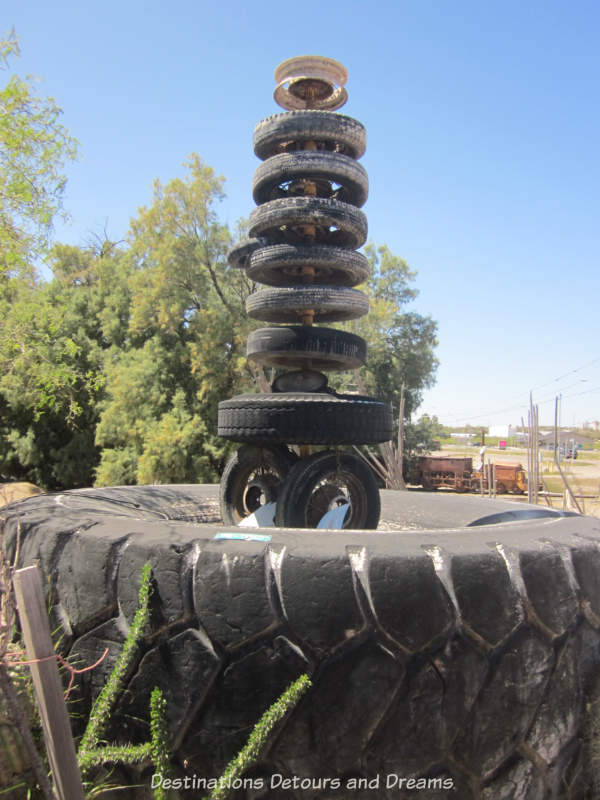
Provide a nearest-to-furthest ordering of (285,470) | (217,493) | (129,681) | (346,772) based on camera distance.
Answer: (346,772)
(129,681)
(285,470)
(217,493)

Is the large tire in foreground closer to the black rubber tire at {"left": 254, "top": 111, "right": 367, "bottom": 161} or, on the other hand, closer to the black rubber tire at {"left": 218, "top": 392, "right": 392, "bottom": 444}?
the black rubber tire at {"left": 218, "top": 392, "right": 392, "bottom": 444}

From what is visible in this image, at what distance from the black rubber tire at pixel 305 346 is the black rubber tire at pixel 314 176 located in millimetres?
971

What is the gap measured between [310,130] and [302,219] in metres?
0.57

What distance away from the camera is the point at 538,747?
5.15 feet

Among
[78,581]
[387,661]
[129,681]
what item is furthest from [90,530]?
[387,661]

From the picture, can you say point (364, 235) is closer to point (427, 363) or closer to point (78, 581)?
point (78, 581)

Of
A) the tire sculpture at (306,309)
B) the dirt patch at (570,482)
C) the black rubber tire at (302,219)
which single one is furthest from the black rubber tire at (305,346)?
the dirt patch at (570,482)

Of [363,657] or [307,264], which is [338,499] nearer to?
[307,264]

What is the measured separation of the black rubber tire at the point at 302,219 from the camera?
Answer: 3.46 m

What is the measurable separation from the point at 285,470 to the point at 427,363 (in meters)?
23.4

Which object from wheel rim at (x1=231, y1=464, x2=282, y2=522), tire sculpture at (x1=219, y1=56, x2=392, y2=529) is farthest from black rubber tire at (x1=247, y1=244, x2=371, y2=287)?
wheel rim at (x1=231, y1=464, x2=282, y2=522)

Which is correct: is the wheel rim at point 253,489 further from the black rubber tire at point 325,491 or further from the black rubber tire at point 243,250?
the black rubber tire at point 243,250

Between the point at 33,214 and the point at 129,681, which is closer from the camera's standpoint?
the point at 129,681

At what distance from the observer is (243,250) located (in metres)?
4.23
